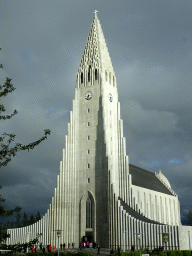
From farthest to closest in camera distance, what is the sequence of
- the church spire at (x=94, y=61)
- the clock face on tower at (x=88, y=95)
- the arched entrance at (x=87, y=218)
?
the church spire at (x=94, y=61) < the clock face on tower at (x=88, y=95) < the arched entrance at (x=87, y=218)

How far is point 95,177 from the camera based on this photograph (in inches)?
2157

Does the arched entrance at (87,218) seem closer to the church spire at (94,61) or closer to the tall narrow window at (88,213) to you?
the tall narrow window at (88,213)

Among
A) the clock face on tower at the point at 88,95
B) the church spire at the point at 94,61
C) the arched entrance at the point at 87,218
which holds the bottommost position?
the arched entrance at the point at 87,218

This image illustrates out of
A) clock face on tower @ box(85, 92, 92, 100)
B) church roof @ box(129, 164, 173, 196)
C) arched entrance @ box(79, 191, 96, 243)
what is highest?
clock face on tower @ box(85, 92, 92, 100)

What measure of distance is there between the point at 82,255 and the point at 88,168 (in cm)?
2433

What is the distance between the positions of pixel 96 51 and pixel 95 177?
25755mm

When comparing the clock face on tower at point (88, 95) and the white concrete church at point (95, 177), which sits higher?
the clock face on tower at point (88, 95)

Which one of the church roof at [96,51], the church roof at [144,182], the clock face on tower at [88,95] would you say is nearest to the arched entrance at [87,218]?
the church roof at [144,182]

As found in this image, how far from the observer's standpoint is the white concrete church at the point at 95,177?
50.1m

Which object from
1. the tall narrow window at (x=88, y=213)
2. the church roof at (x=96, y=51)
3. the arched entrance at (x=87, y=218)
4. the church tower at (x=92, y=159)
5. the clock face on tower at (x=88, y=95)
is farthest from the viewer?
the church roof at (x=96, y=51)

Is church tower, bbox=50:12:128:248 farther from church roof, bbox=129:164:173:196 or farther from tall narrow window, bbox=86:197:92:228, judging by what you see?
church roof, bbox=129:164:173:196

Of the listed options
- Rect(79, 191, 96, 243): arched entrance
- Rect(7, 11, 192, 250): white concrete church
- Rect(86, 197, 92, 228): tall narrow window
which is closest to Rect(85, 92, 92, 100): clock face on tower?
Rect(7, 11, 192, 250): white concrete church

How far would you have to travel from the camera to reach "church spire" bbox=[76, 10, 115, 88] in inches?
2415

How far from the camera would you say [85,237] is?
5231 cm
